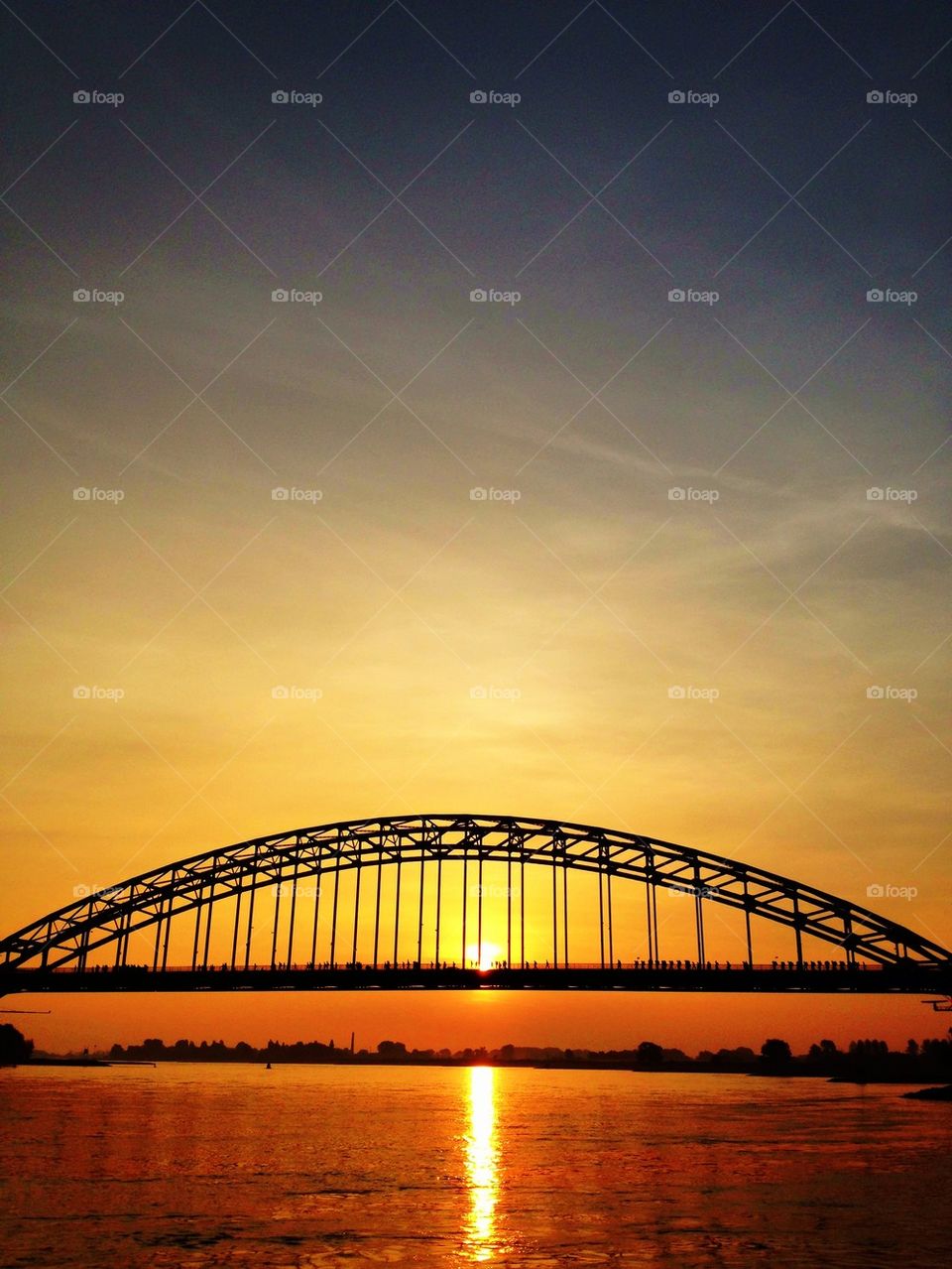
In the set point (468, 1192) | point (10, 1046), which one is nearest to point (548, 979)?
point (468, 1192)

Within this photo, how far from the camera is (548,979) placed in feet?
208

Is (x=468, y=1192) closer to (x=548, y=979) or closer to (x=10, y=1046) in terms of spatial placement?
(x=548, y=979)

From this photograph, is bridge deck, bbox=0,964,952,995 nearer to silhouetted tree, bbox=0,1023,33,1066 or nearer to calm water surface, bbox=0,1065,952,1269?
calm water surface, bbox=0,1065,952,1269

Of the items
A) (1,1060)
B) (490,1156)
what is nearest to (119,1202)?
(490,1156)

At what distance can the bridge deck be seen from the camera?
206 feet

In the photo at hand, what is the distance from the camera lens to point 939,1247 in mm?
23641

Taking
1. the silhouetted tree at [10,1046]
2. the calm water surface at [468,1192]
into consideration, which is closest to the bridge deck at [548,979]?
the calm water surface at [468,1192]

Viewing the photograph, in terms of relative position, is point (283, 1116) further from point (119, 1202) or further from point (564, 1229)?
point (564, 1229)

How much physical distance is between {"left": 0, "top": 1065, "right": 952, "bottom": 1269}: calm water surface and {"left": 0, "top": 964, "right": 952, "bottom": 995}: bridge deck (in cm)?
711

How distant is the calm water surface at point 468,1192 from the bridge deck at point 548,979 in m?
7.11

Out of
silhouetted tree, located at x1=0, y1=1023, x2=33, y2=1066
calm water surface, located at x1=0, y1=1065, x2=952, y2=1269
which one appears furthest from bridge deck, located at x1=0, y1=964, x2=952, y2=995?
silhouetted tree, located at x1=0, y1=1023, x2=33, y2=1066

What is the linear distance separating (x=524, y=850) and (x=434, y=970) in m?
9.38

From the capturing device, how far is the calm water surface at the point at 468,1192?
23.0m

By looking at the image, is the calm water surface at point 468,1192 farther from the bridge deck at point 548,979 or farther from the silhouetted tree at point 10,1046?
the silhouetted tree at point 10,1046
